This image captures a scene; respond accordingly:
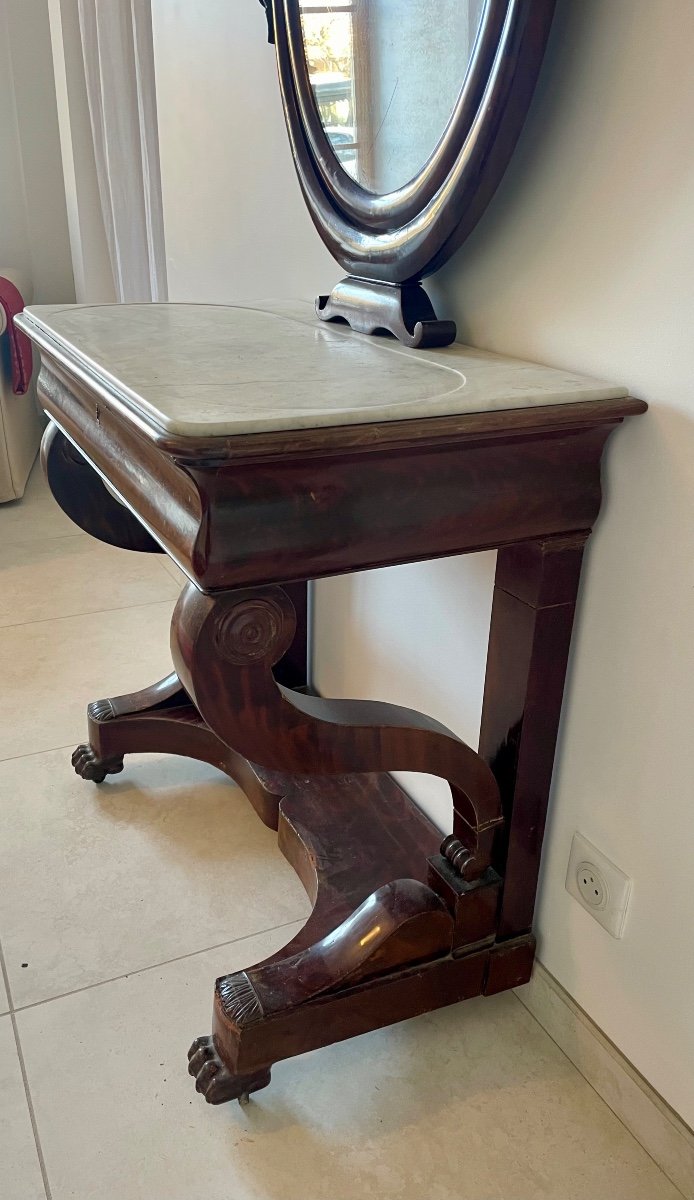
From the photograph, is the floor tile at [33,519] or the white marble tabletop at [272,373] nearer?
the white marble tabletop at [272,373]

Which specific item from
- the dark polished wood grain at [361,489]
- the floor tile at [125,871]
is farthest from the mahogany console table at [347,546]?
the floor tile at [125,871]

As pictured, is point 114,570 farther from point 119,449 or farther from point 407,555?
point 407,555

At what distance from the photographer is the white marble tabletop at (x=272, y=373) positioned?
2.39 ft

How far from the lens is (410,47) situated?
999mm

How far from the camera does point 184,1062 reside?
3.59 feet

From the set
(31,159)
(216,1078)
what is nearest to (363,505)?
(216,1078)

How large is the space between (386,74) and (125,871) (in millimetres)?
1145

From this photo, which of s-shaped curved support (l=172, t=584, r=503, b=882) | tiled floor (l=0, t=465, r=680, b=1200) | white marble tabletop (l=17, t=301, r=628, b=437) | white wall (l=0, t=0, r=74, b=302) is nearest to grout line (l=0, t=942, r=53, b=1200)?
tiled floor (l=0, t=465, r=680, b=1200)

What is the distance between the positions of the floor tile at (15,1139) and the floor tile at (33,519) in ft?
5.97

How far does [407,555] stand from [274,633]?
0.46 ft

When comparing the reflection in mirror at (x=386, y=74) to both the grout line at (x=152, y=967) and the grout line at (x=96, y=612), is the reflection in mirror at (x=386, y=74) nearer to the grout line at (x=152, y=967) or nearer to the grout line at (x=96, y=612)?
the grout line at (x=152, y=967)

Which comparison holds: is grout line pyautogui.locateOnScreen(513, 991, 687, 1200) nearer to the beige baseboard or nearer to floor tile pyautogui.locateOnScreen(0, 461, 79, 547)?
the beige baseboard

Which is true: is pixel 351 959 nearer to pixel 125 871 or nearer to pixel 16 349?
pixel 125 871

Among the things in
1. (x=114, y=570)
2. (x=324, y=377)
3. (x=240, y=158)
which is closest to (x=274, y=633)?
(x=324, y=377)
